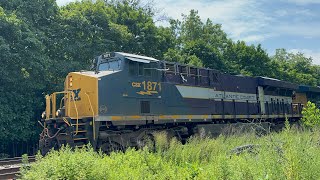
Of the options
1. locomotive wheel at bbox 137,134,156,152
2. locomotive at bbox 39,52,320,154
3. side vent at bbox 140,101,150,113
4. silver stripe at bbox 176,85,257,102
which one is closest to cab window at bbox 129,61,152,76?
locomotive at bbox 39,52,320,154

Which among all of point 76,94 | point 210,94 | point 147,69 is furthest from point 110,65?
point 210,94

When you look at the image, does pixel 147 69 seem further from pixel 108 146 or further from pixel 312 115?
pixel 312 115

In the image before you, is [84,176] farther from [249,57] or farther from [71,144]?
[249,57]

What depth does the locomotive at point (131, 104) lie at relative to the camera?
1074cm

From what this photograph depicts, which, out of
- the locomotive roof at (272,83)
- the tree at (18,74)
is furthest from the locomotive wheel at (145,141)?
the locomotive roof at (272,83)

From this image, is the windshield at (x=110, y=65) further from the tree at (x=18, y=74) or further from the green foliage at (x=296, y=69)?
the green foliage at (x=296, y=69)

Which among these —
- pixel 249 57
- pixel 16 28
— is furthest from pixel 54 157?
pixel 249 57

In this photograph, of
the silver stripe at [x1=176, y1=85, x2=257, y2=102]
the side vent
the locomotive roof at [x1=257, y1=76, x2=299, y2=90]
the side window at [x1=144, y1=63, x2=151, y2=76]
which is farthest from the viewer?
the locomotive roof at [x1=257, y1=76, x2=299, y2=90]

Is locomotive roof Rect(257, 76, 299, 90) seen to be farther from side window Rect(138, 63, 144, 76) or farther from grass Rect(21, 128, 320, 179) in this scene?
grass Rect(21, 128, 320, 179)

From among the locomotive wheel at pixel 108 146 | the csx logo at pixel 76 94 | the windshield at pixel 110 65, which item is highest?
the windshield at pixel 110 65

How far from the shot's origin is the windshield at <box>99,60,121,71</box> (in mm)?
11781

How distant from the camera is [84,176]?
18.4 feet

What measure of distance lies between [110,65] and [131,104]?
169cm

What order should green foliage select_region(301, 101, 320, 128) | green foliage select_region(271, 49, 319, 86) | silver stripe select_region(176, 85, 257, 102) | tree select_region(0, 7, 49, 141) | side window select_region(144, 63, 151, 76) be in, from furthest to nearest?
green foliage select_region(271, 49, 319, 86)
green foliage select_region(301, 101, 320, 128)
tree select_region(0, 7, 49, 141)
silver stripe select_region(176, 85, 257, 102)
side window select_region(144, 63, 151, 76)
